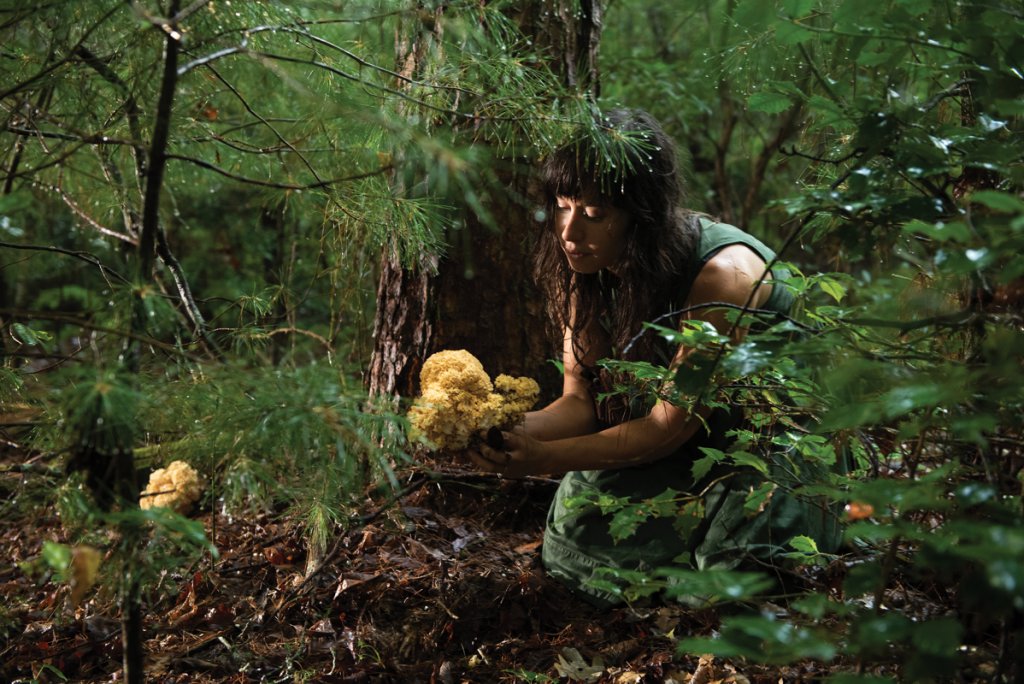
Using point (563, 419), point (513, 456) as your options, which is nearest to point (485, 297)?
point (563, 419)

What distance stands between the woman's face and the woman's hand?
2.00ft

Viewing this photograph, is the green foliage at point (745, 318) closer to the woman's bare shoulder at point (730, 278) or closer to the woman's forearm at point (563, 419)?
the woman's bare shoulder at point (730, 278)

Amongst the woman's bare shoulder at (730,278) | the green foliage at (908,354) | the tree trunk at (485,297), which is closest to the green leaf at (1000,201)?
the green foliage at (908,354)

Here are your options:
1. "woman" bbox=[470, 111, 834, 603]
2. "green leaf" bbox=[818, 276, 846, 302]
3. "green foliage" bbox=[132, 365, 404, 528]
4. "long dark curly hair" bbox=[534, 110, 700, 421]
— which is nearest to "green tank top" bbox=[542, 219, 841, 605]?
"woman" bbox=[470, 111, 834, 603]

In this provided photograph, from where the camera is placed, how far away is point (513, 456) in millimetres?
2240

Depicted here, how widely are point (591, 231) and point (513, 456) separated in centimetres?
77

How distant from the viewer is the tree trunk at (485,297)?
2.87 metres

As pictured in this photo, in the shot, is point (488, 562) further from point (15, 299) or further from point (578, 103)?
point (15, 299)

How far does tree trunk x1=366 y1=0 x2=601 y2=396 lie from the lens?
2869 mm

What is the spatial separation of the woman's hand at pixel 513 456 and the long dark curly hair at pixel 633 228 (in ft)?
1.31

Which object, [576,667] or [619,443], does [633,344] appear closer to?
[619,443]

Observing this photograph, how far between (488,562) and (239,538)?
1.05 m

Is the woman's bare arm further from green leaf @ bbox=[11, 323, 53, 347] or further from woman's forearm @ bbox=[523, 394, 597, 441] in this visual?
green leaf @ bbox=[11, 323, 53, 347]

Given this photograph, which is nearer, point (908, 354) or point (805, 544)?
point (908, 354)
